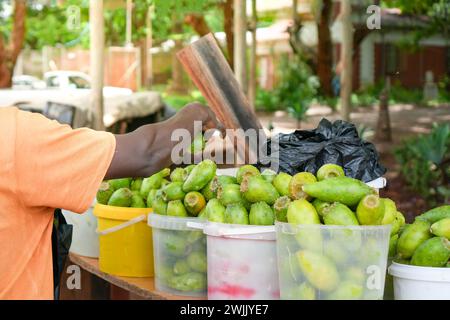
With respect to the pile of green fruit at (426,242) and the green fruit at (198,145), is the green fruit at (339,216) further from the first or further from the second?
the green fruit at (198,145)

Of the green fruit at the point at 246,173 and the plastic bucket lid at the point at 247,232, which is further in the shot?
the green fruit at the point at 246,173

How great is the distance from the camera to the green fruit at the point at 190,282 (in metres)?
3.31

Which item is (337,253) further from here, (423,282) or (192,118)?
(192,118)

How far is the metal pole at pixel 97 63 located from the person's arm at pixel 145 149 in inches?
140

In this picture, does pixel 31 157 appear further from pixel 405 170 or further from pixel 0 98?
pixel 0 98

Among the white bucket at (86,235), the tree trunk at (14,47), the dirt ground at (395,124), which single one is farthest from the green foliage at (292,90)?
the white bucket at (86,235)

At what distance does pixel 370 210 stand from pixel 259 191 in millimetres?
538

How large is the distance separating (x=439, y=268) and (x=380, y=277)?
20cm

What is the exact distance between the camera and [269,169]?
357 centimetres

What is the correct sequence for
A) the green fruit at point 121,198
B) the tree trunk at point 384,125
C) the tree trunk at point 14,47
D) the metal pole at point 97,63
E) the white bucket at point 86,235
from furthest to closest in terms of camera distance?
the tree trunk at point 14,47 → the tree trunk at point 384,125 → the metal pole at point 97,63 → the white bucket at point 86,235 → the green fruit at point 121,198

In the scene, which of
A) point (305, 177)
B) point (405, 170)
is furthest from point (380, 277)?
point (405, 170)

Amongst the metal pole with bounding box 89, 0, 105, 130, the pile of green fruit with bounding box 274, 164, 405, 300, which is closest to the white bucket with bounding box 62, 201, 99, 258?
the pile of green fruit with bounding box 274, 164, 405, 300

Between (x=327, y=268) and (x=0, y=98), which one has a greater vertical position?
(x=0, y=98)

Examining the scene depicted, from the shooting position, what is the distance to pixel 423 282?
2781mm
